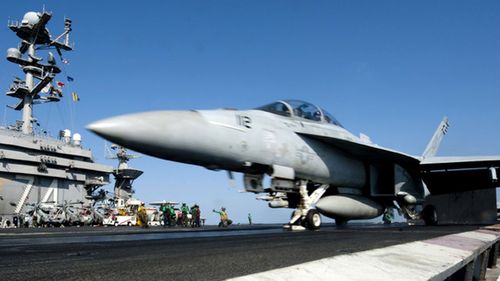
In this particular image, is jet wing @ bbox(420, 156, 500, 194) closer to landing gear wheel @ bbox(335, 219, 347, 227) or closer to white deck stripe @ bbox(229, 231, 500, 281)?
landing gear wheel @ bbox(335, 219, 347, 227)

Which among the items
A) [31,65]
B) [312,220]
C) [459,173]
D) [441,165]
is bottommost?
[312,220]

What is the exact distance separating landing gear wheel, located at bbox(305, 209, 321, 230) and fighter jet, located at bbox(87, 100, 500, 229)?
0.03 meters

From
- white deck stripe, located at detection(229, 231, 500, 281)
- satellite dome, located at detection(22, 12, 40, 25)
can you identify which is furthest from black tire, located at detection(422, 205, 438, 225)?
satellite dome, located at detection(22, 12, 40, 25)

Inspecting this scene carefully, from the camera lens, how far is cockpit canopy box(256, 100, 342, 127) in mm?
11883

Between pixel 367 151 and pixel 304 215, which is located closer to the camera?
pixel 304 215

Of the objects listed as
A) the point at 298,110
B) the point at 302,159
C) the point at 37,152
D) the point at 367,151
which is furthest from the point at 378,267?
the point at 37,152

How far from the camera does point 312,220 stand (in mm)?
11508

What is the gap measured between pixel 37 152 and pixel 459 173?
41.6 meters

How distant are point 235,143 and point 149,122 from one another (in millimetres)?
2471

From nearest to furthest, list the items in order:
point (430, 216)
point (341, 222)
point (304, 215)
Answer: point (304, 215), point (341, 222), point (430, 216)

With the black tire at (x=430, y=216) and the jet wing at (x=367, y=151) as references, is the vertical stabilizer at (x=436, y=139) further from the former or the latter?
the jet wing at (x=367, y=151)

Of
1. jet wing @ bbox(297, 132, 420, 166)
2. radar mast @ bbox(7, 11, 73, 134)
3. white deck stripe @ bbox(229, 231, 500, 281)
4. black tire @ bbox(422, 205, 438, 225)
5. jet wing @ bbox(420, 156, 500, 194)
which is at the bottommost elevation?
black tire @ bbox(422, 205, 438, 225)

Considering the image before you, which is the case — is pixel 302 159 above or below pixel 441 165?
below

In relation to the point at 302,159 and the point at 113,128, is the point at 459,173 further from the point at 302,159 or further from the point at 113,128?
the point at 113,128
